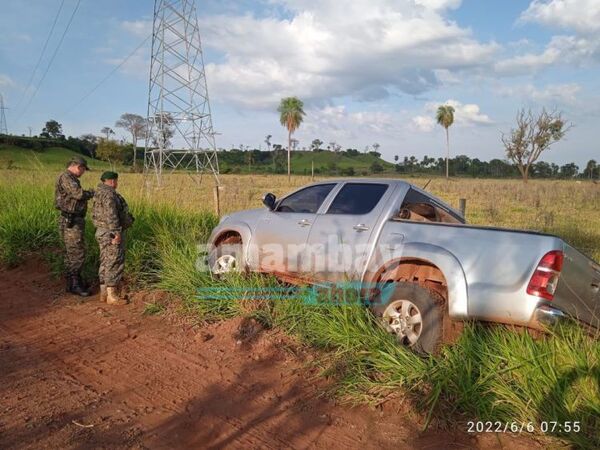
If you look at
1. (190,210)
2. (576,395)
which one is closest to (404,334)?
(576,395)

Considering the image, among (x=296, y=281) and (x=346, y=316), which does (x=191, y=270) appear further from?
(x=346, y=316)

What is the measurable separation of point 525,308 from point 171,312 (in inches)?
150

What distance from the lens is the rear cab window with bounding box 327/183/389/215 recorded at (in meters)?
4.91

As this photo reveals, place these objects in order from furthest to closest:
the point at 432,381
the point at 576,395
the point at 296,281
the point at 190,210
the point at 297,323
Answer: the point at 190,210 < the point at 296,281 < the point at 297,323 < the point at 432,381 < the point at 576,395

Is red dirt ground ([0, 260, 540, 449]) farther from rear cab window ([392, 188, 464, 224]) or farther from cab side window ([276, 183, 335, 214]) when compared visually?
rear cab window ([392, 188, 464, 224])

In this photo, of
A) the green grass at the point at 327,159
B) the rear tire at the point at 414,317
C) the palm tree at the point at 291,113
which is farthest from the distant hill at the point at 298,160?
the rear tire at the point at 414,317

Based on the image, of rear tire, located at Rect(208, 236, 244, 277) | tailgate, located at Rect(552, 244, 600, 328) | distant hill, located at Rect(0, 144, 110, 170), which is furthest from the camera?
distant hill, located at Rect(0, 144, 110, 170)

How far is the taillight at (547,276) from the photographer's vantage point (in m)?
3.48

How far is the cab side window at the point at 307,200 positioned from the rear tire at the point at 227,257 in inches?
30.1

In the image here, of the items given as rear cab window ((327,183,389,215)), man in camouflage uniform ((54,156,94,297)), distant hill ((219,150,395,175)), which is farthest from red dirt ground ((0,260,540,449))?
distant hill ((219,150,395,175))

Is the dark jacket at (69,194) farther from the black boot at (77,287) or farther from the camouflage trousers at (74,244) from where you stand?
the black boot at (77,287)

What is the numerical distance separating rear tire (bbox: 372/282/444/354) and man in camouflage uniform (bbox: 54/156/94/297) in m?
4.23

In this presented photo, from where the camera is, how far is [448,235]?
159 inches

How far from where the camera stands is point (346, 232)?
484 cm
